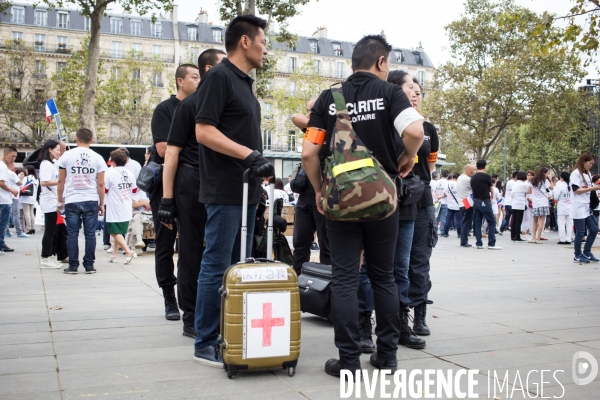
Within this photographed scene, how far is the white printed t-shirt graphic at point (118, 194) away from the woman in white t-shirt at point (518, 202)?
12.0m

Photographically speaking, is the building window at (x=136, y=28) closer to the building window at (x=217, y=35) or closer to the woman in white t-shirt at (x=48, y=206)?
the building window at (x=217, y=35)

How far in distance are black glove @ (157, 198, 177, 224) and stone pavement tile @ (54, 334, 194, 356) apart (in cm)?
97

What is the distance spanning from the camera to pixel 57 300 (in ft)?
23.6

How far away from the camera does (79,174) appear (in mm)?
9555

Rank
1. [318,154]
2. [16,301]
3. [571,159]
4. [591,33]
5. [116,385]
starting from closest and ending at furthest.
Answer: [116,385], [318,154], [16,301], [591,33], [571,159]

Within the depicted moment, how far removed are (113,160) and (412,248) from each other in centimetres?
773

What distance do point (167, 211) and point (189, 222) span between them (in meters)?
0.21

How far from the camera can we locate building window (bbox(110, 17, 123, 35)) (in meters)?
77.9

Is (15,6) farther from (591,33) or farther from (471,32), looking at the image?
(591,33)

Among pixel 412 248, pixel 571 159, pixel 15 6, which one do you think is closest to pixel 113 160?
pixel 412 248

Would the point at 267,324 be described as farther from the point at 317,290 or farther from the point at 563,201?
the point at 563,201

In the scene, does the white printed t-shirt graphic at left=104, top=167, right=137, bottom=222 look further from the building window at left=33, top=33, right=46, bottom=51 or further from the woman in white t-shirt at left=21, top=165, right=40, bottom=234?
the building window at left=33, top=33, right=46, bottom=51

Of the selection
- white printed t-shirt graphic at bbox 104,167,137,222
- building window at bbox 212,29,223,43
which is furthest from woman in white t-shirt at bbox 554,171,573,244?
building window at bbox 212,29,223,43

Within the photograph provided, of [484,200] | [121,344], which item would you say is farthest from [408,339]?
[484,200]
